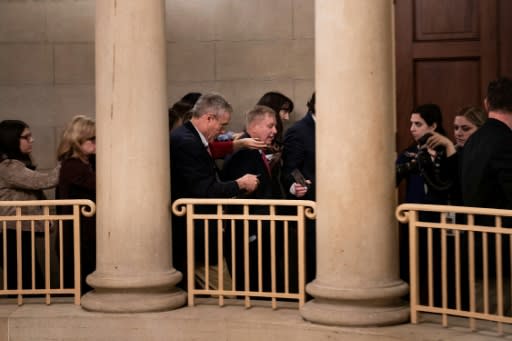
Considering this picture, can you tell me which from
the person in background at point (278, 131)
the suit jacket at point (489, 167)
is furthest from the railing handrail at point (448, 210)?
the person in background at point (278, 131)

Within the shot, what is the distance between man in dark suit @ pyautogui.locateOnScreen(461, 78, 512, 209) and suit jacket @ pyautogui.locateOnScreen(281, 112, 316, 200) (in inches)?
64.2

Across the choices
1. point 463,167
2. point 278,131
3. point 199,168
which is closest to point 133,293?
Answer: point 199,168

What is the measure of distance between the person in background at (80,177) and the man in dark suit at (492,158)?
9.32 feet

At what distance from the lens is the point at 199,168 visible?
25.9 ft

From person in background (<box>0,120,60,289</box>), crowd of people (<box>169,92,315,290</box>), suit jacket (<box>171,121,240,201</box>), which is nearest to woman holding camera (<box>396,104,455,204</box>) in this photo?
crowd of people (<box>169,92,315,290</box>)

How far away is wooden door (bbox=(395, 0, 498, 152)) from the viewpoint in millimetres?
10305

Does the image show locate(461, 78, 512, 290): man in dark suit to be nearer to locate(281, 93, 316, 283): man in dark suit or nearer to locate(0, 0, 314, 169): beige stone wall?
locate(281, 93, 316, 283): man in dark suit

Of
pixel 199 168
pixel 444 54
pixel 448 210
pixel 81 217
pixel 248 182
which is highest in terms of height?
pixel 444 54

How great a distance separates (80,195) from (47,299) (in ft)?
2.85

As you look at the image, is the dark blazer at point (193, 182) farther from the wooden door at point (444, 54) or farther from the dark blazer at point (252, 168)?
the wooden door at point (444, 54)

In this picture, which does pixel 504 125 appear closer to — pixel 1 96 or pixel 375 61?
pixel 375 61

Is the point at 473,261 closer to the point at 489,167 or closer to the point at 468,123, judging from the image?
the point at 489,167

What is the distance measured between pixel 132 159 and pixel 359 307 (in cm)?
187

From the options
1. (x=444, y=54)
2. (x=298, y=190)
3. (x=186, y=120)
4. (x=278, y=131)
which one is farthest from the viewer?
(x=444, y=54)
